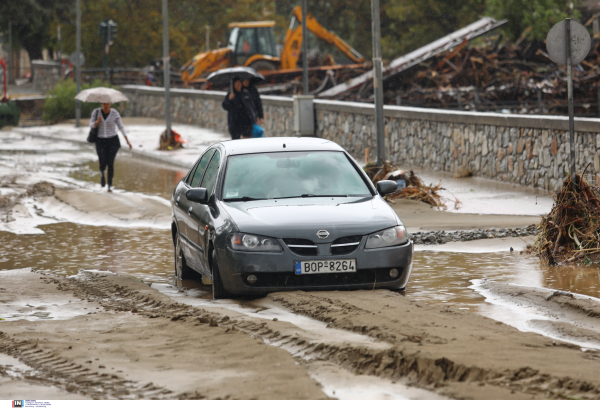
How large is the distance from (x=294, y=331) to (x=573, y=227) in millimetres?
4648

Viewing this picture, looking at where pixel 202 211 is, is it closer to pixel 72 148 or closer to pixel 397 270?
pixel 397 270

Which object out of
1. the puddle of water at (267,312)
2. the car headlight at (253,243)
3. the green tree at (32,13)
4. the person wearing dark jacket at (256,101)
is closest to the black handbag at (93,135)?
the person wearing dark jacket at (256,101)

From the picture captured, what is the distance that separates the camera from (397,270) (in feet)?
27.9

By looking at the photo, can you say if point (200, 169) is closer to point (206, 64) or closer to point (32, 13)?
point (206, 64)

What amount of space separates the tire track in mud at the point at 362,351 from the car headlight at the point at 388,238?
2.24 ft

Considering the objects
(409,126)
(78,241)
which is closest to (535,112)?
(409,126)

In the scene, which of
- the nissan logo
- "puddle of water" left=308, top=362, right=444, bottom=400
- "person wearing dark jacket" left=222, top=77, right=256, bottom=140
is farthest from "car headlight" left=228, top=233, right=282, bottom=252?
"person wearing dark jacket" left=222, top=77, right=256, bottom=140

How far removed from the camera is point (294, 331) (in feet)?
22.2

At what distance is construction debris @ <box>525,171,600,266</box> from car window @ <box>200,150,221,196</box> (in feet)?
11.4

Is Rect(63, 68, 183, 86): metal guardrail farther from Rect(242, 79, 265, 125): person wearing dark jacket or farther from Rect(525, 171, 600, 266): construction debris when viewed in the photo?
Rect(525, 171, 600, 266): construction debris

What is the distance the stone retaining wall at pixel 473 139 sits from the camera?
16.2 metres

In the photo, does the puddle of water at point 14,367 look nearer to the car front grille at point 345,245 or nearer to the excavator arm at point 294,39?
the car front grille at point 345,245

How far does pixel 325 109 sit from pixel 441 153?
659cm

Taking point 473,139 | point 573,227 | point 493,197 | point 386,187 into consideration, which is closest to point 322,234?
point 386,187
